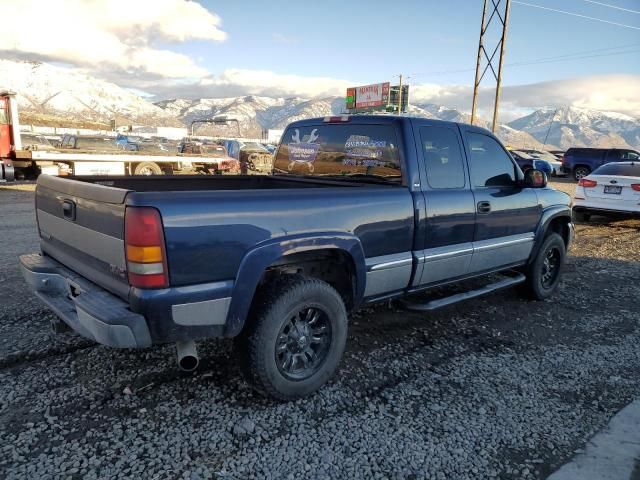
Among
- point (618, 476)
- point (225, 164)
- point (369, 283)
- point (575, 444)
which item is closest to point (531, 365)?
point (575, 444)

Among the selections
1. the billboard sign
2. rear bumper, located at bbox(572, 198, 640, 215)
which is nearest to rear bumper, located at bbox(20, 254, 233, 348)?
rear bumper, located at bbox(572, 198, 640, 215)

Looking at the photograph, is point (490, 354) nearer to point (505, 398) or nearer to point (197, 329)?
point (505, 398)

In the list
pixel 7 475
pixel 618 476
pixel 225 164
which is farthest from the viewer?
pixel 225 164

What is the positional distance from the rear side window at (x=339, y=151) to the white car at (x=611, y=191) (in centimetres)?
831

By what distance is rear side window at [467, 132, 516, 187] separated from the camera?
443cm

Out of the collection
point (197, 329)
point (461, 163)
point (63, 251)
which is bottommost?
point (197, 329)

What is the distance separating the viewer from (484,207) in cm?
436

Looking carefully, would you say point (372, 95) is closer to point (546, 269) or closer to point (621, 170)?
point (621, 170)

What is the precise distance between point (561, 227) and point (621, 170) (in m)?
6.37

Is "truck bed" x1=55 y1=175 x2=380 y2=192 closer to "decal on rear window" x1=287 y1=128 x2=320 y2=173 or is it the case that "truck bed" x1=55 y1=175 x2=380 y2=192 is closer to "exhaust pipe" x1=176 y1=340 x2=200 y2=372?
"decal on rear window" x1=287 y1=128 x2=320 y2=173

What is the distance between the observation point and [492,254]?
15.0 ft

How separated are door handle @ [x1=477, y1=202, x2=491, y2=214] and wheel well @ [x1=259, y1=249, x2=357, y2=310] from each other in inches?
60.8

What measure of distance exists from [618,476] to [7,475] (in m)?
3.16

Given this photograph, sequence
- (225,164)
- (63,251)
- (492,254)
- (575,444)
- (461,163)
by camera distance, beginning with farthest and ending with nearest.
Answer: (225,164) → (492,254) → (461,163) → (63,251) → (575,444)
